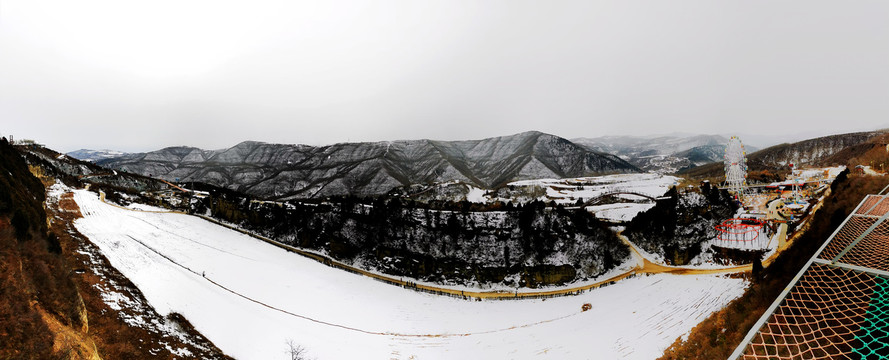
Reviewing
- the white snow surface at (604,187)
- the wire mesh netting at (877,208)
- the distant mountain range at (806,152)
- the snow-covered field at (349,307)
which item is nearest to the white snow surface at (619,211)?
the white snow surface at (604,187)

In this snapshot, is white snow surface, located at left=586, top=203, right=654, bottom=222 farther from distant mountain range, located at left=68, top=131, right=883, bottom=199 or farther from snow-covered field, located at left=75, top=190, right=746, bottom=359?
distant mountain range, located at left=68, top=131, right=883, bottom=199

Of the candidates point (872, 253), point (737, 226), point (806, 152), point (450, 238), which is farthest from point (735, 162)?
point (806, 152)

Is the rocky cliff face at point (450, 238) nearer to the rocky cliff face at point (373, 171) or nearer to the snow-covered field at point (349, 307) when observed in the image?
the snow-covered field at point (349, 307)

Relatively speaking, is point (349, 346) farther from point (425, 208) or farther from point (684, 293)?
point (425, 208)

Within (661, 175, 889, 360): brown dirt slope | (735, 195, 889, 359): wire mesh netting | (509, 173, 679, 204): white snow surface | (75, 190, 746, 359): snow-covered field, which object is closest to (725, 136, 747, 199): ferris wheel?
(509, 173, 679, 204): white snow surface

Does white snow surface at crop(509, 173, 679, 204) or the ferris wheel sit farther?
white snow surface at crop(509, 173, 679, 204)

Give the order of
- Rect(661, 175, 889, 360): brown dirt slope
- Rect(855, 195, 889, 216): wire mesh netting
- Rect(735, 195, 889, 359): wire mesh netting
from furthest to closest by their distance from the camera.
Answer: Rect(661, 175, 889, 360): brown dirt slope → Rect(855, 195, 889, 216): wire mesh netting → Rect(735, 195, 889, 359): wire mesh netting

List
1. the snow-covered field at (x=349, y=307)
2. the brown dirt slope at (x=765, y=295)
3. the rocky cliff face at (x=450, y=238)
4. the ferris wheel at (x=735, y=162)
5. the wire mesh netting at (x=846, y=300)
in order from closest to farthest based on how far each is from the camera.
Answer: the wire mesh netting at (x=846, y=300), the brown dirt slope at (x=765, y=295), the snow-covered field at (x=349, y=307), the rocky cliff face at (x=450, y=238), the ferris wheel at (x=735, y=162)

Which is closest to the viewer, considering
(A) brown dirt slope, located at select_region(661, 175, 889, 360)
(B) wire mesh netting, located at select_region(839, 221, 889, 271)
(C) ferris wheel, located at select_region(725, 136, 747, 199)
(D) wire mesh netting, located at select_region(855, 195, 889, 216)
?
(B) wire mesh netting, located at select_region(839, 221, 889, 271)
